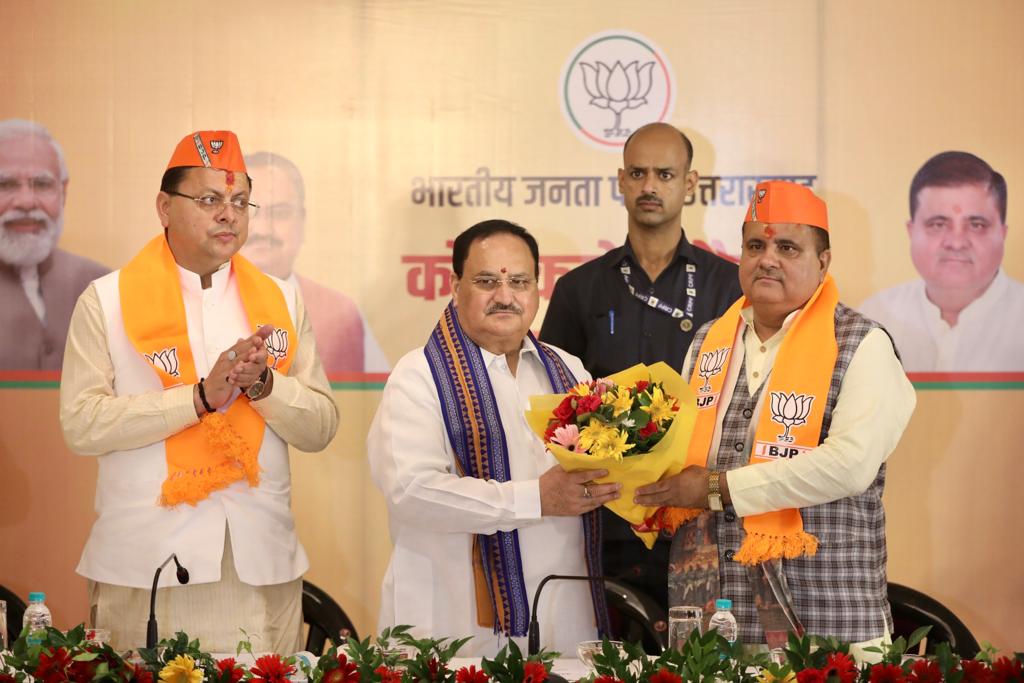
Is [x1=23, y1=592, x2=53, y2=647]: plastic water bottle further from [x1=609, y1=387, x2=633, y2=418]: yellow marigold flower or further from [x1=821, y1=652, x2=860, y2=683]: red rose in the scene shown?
[x1=821, y1=652, x2=860, y2=683]: red rose

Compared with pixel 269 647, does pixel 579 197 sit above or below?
above

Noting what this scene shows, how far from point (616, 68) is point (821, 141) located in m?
0.89

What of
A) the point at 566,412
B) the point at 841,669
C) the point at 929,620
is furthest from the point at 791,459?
the point at 929,620

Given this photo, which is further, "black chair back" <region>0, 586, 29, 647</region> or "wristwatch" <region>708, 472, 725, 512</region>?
"black chair back" <region>0, 586, 29, 647</region>

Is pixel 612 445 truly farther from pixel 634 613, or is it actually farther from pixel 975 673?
pixel 634 613

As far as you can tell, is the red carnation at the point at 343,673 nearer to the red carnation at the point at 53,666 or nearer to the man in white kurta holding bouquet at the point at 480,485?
the red carnation at the point at 53,666

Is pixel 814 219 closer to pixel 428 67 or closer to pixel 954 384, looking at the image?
pixel 954 384

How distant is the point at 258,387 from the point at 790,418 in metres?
1.52

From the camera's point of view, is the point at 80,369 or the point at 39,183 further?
the point at 39,183

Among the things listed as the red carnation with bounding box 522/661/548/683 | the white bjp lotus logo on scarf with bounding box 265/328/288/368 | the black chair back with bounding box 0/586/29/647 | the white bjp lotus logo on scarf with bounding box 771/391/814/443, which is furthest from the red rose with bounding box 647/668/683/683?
the black chair back with bounding box 0/586/29/647

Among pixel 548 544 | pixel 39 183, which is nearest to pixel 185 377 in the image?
pixel 548 544

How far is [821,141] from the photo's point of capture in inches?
194

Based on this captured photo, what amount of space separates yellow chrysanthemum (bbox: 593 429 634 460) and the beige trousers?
4.10 ft

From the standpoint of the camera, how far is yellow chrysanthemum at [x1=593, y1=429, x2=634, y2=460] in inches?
117
